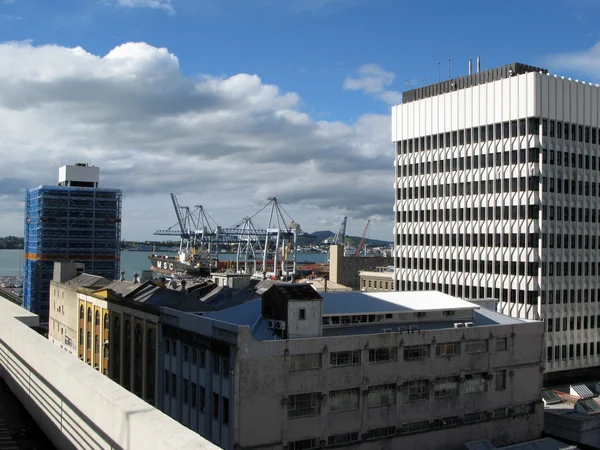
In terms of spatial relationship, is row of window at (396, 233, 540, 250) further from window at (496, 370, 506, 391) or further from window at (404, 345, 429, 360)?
window at (404, 345, 429, 360)

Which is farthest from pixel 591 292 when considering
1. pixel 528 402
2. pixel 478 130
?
pixel 528 402

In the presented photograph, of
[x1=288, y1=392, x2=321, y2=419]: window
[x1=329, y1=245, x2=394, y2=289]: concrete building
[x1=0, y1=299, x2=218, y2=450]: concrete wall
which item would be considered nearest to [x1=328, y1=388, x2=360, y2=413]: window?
[x1=288, y1=392, x2=321, y2=419]: window

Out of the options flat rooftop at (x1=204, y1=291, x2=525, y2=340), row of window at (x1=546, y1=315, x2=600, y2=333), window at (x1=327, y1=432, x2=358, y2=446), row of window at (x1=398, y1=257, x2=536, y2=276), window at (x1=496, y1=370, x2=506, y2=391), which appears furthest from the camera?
row of window at (x1=546, y1=315, x2=600, y2=333)

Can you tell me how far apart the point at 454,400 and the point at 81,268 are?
69.3 m

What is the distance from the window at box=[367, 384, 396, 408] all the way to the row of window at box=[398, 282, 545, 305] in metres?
39.1

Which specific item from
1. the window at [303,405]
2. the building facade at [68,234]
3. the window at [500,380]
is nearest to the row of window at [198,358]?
the window at [303,405]

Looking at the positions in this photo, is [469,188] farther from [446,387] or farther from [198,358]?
[198,358]

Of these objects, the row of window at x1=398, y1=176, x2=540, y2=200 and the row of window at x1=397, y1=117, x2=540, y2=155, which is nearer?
the row of window at x1=397, y1=117, x2=540, y2=155

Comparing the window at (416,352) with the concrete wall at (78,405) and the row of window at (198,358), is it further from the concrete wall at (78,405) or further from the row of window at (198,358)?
the concrete wall at (78,405)

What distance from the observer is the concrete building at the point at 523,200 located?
263ft

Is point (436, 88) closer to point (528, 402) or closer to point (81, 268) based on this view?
point (528, 402)

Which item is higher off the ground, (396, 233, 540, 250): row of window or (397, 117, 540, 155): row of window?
(397, 117, 540, 155): row of window

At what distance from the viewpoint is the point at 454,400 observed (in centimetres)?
5059

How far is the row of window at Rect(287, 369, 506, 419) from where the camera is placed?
1725 inches
